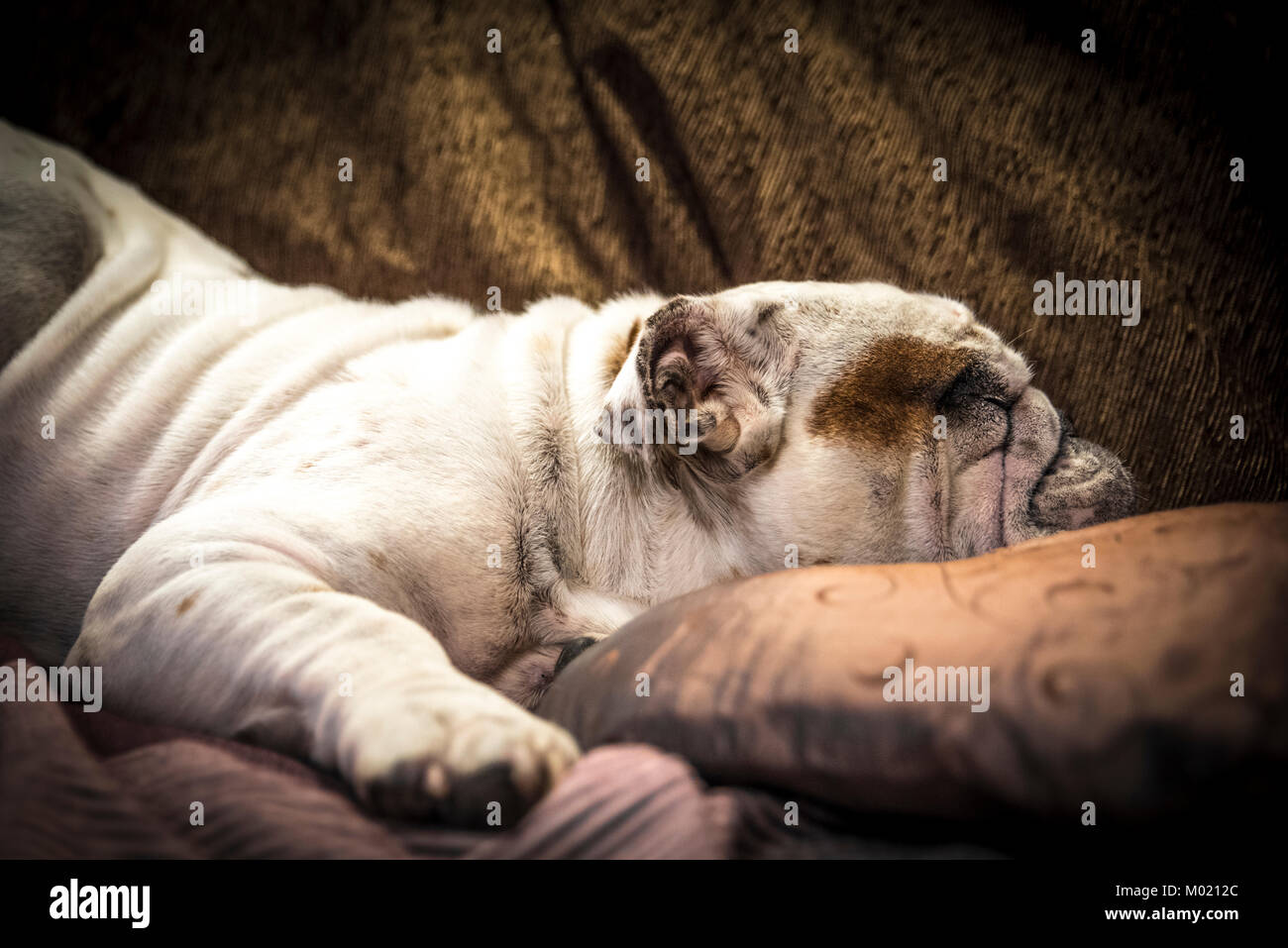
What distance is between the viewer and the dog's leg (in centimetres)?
91

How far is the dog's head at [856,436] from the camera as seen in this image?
1.53 meters

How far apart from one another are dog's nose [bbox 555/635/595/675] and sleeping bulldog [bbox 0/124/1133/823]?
13mm

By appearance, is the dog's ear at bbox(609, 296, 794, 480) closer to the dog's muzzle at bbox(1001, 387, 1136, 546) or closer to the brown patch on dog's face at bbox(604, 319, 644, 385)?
the brown patch on dog's face at bbox(604, 319, 644, 385)

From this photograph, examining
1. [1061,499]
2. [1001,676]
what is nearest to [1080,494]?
[1061,499]

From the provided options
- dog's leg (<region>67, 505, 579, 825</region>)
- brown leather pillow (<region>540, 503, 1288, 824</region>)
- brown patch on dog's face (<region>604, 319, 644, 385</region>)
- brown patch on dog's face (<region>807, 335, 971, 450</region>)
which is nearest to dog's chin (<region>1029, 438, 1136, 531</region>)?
brown patch on dog's face (<region>807, 335, 971, 450</region>)

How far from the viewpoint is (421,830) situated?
912 mm

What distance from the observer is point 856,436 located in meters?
1.54

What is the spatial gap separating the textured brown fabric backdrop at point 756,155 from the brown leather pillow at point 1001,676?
920 mm

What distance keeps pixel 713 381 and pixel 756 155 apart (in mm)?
908

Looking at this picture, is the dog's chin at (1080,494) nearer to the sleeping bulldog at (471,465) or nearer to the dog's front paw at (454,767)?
the sleeping bulldog at (471,465)

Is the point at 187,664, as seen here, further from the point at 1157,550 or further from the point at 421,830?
the point at 1157,550

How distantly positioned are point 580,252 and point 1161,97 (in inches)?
53.9

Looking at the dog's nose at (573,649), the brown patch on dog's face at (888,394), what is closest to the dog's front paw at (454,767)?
the dog's nose at (573,649)
